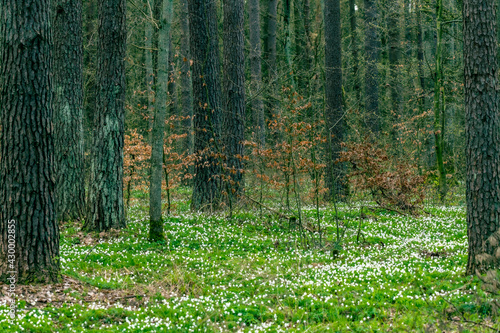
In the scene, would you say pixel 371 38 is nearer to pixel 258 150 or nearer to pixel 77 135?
pixel 258 150

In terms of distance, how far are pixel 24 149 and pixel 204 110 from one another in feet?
29.7

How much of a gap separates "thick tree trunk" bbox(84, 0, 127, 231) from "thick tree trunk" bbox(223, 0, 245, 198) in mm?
4463

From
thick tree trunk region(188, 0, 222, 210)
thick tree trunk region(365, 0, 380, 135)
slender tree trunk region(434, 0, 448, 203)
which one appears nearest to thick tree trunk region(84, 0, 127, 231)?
thick tree trunk region(188, 0, 222, 210)

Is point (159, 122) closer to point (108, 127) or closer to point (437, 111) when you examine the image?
point (108, 127)

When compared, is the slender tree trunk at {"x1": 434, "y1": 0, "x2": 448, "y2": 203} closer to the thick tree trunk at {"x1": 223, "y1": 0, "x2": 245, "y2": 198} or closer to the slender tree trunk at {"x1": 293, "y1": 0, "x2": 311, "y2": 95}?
the slender tree trunk at {"x1": 293, "y1": 0, "x2": 311, "y2": 95}

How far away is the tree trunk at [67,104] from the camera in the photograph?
13.0 m

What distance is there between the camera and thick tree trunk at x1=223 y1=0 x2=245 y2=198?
1585cm

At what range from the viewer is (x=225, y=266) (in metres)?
9.20

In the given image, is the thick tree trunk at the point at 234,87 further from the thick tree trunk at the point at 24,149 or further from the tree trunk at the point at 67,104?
the thick tree trunk at the point at 24,149

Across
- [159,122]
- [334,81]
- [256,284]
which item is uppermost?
[334,81]

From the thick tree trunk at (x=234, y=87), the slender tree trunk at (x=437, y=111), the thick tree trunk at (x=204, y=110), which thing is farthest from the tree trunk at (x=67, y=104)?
the slender tree trunk at (x=437, y=111)

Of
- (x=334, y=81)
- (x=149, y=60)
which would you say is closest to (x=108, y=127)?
(x=334, y=81)

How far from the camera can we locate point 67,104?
43.1 ft

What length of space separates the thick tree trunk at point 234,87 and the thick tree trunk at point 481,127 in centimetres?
864
